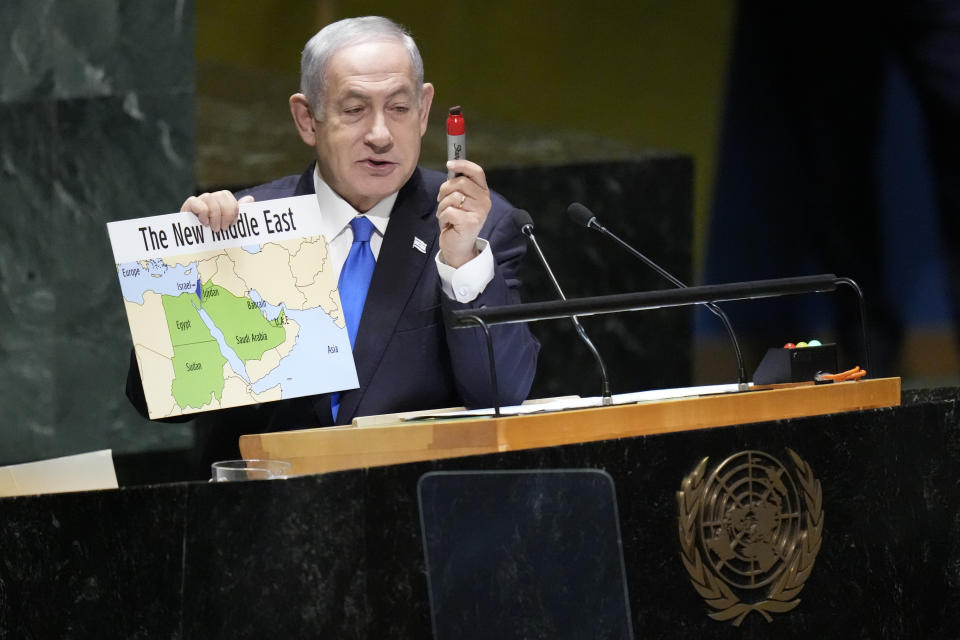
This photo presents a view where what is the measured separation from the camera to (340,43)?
3.02 m

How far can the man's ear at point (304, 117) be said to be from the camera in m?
3.10

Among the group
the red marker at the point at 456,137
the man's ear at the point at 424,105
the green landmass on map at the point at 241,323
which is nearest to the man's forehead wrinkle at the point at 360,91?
the man's ear at the point at 424,105

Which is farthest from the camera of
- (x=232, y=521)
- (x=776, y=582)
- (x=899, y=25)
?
(x=899, y=25)

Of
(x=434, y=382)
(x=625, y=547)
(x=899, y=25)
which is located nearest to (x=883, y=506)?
(x=625, y=547)

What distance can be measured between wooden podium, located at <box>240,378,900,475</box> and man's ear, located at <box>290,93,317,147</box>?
3.22ft

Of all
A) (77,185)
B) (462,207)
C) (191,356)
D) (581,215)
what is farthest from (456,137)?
(77,185)

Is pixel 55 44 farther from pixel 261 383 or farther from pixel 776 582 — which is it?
pixel 776 582

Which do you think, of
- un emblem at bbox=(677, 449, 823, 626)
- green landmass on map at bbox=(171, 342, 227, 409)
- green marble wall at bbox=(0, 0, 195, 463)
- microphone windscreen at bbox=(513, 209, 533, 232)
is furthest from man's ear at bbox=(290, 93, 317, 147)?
green marble wall at bbox=(0, 0, 195, 463)

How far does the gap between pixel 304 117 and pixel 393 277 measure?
16.2 inches

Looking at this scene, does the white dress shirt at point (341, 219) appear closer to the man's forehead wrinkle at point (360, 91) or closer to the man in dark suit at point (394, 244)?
the man in dark suit at point (394, 244)

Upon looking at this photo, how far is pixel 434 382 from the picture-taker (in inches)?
117

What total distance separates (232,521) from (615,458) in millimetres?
543

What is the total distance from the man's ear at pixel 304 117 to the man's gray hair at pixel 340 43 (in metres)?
0.03

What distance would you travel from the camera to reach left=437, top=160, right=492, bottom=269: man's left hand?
2713mm
